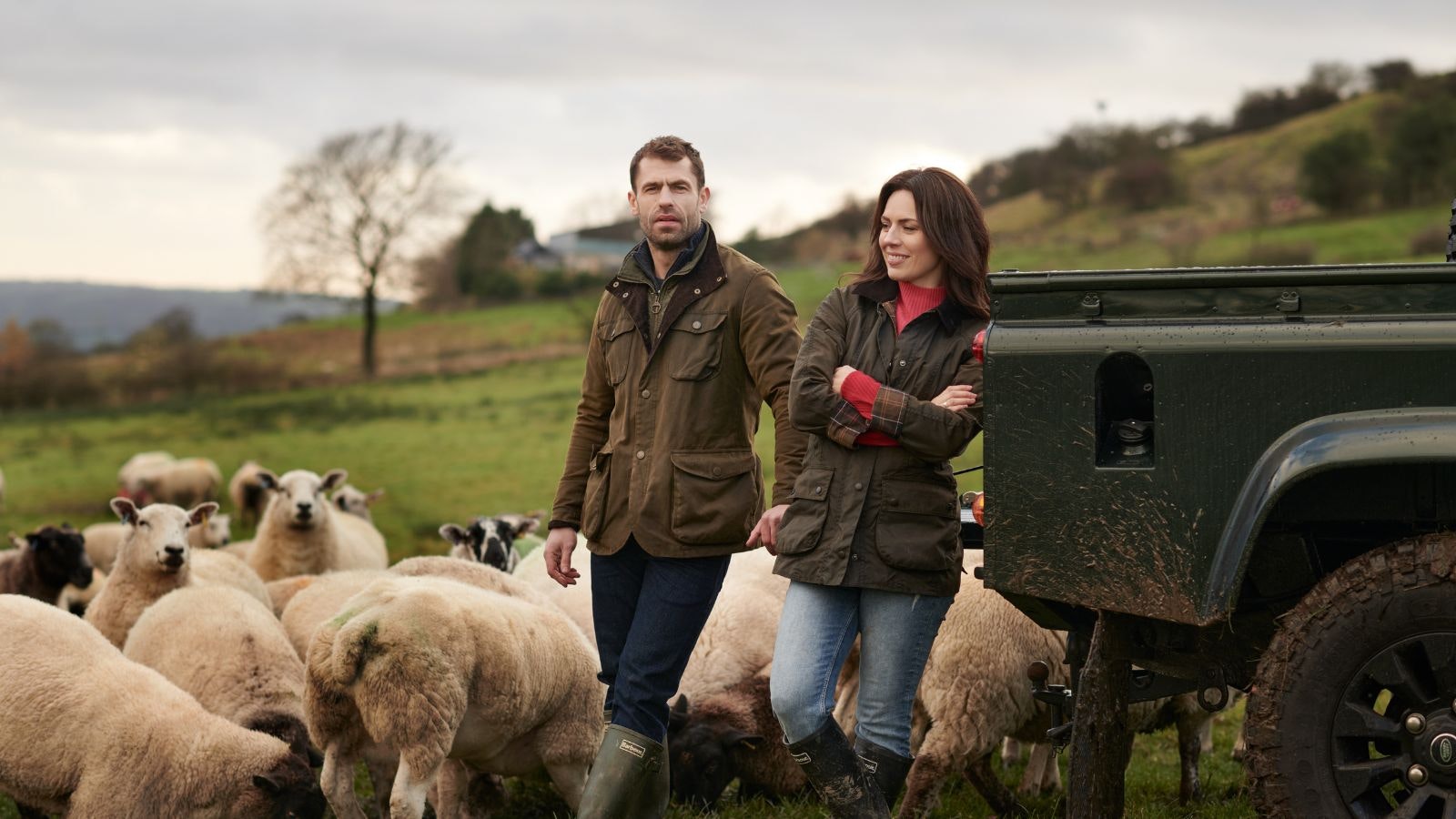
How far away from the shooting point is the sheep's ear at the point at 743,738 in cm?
810

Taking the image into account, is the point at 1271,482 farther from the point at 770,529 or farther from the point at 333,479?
the point at 333,479

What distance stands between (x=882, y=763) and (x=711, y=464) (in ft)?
3.94

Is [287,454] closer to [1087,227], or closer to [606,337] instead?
[606,337]

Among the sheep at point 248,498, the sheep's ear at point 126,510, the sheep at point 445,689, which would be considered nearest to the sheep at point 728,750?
the sheep at point 445,689

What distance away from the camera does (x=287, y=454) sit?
3231 cm

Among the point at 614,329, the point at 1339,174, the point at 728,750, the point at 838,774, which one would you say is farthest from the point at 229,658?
the point at 1339,174

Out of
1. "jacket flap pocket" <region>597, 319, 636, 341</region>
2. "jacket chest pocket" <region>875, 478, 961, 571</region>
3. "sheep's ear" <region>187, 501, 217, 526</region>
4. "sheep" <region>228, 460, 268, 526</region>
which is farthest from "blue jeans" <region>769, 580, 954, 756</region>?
"sheep" <region>228, 460, 268, 526</region>

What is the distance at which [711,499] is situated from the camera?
508 cm

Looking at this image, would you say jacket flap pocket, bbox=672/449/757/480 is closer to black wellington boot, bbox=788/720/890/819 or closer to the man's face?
the man's face

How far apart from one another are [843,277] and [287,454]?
95.9 ft

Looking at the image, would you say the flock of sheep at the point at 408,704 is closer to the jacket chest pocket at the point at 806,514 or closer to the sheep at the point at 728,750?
the sheep at the point at 728,750

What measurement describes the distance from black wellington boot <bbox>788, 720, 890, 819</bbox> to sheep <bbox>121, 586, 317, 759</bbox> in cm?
414

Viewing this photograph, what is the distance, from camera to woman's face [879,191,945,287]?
15.3ft

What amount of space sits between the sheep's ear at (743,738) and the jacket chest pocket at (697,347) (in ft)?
11.6
